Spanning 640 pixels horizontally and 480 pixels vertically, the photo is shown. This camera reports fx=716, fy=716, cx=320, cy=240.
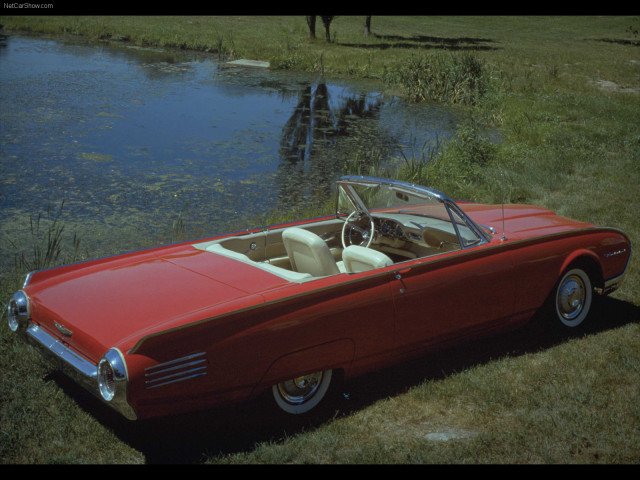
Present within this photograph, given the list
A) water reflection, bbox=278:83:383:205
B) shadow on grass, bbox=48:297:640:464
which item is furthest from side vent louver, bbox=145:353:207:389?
water reflection, bbox=278:83:383:205

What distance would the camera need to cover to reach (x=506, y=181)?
1057 centimetres

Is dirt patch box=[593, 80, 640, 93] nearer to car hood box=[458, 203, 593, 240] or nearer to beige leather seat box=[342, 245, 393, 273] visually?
car hood box=[458, 203, 593, 240]

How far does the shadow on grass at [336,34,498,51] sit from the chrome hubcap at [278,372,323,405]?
30039 millimetres

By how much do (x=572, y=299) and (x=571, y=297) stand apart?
2 centimetres

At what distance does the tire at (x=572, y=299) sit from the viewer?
5520mm

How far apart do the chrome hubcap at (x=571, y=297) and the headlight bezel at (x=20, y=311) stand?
12.5 feet

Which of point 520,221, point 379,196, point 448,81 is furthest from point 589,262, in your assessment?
point 448,81

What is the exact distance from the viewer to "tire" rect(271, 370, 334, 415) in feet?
13.6

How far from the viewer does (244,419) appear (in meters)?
4.23

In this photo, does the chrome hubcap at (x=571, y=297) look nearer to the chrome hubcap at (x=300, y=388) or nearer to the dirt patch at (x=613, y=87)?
the chrome hubcap at (x=300, y=388)

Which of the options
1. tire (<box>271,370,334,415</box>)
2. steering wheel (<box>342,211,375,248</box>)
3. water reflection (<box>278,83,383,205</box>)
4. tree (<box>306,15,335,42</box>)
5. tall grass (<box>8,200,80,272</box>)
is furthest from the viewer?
tree (<box>306,15,335,42</box>)

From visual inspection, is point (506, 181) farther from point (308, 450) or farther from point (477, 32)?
point (477, 32)

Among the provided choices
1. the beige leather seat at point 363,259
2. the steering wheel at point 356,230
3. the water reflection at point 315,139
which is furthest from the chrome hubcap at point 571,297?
the water reflection at point 315,139

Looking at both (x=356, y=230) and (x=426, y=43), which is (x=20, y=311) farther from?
(x=426, y=43)
